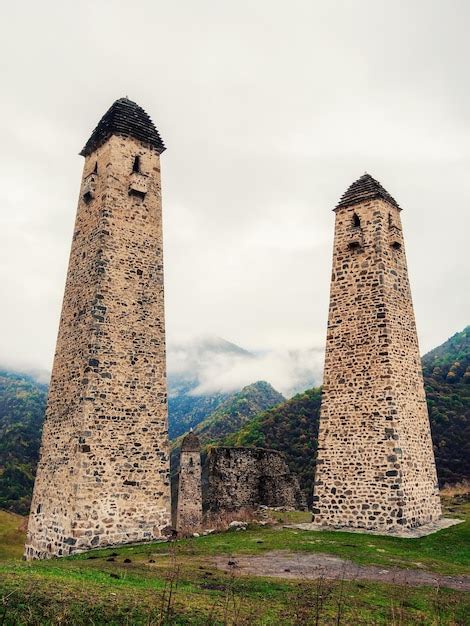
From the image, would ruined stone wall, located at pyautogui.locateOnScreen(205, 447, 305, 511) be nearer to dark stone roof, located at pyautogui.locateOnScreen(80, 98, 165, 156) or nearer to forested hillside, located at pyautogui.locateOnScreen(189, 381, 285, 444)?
dark stone roof, located at pyautogui.locateOnScreen(80, 98, 165, 156)

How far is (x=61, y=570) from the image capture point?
893 cm

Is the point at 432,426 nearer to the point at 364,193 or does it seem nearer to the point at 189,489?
the point at 189,489

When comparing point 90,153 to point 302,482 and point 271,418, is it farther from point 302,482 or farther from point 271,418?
point 271,418

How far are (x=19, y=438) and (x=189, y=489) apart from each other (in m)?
21.8

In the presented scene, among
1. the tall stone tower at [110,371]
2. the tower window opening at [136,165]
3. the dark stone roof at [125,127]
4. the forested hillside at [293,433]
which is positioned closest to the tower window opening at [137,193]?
the tall stone tower at [110,371]

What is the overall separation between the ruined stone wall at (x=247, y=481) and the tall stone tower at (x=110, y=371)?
27.1 ft

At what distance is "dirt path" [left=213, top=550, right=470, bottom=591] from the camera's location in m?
9.58

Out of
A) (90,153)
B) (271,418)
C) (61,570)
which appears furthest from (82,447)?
(271,418)

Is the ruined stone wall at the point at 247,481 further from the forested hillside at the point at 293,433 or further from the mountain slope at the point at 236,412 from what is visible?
the mountain slope at the point at 236,412

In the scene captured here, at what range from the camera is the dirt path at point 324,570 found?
958cm

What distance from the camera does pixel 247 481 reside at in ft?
Result: 80.5

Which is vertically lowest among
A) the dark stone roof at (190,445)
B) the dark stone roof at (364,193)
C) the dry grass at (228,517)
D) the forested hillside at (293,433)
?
the dry grass at (228,517)

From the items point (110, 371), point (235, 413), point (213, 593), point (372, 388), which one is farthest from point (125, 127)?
point (235, 413)

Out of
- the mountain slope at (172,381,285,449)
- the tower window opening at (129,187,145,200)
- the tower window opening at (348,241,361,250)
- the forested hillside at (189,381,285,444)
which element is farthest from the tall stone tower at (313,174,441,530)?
the forested hillside at (189,381,285,444)
